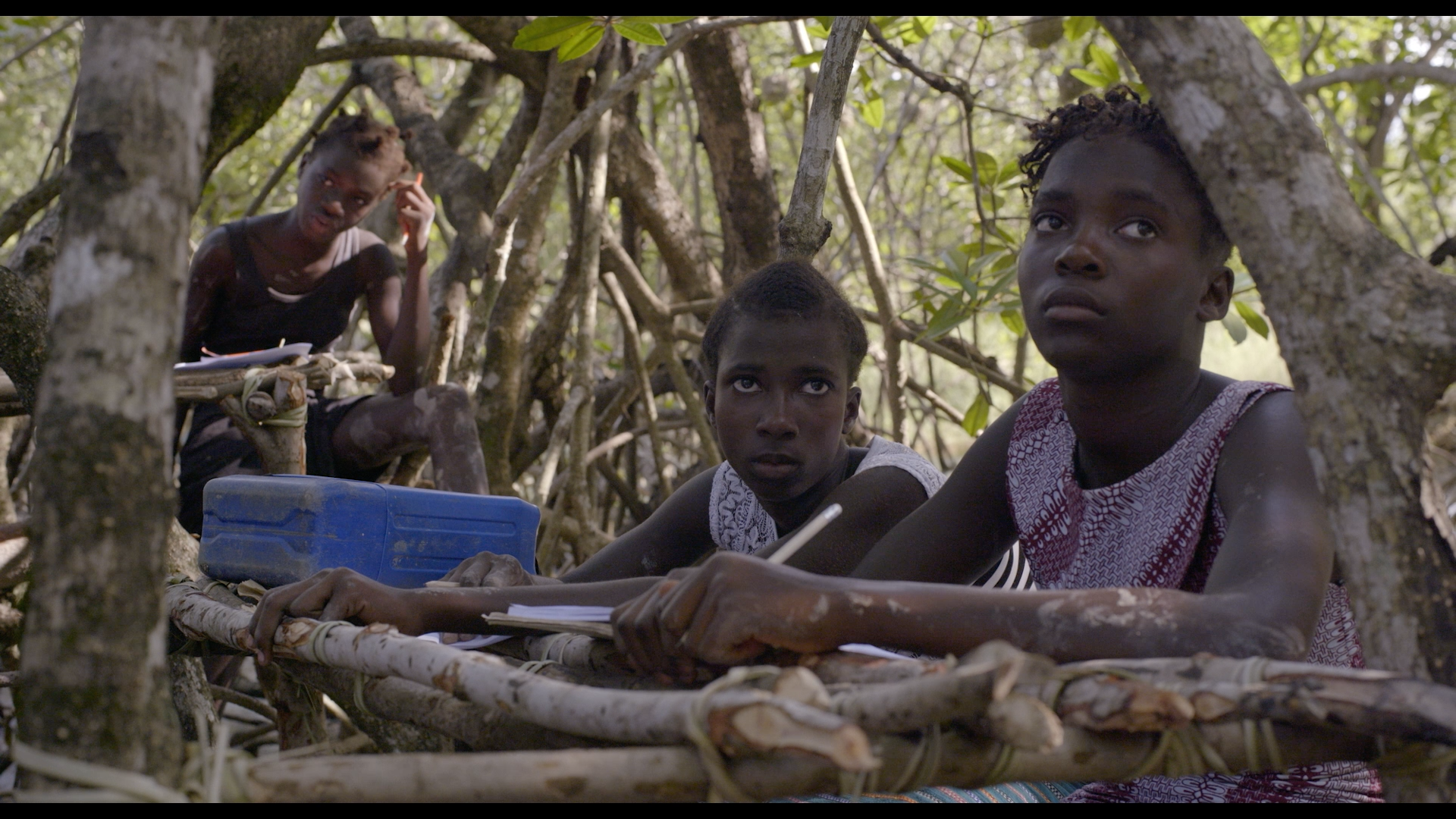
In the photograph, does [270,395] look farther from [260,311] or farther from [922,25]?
[922,25]

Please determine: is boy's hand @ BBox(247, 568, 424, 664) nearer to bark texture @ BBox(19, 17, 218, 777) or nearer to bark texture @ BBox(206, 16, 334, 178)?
bark texture @ BBox(19, 17, 218, 777)

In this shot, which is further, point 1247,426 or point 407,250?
point 407,250

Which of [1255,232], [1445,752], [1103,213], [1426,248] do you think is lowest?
[1445,752]

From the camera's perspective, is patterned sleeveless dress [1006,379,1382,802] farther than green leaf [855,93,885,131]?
No

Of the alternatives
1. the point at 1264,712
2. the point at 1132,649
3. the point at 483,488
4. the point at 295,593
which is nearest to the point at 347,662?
the point at 295,593

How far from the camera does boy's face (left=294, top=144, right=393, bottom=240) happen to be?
3555 mm

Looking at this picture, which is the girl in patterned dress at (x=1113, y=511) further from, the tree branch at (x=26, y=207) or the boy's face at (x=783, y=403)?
the tree branch at (x=26, y=207)

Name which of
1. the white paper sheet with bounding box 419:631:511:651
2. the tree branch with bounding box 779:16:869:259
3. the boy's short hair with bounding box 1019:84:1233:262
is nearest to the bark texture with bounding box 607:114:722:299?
the tree branch with bounding box 779:16:869:259

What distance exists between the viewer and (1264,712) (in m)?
0.96

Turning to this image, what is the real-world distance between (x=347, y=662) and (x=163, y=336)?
64 centimetres

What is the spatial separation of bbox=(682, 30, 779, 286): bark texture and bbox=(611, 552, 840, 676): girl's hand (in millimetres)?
2838

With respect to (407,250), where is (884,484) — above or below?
below

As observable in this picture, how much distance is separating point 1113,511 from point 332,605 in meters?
1.12

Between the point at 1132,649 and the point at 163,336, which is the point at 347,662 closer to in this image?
the point at 163,336
